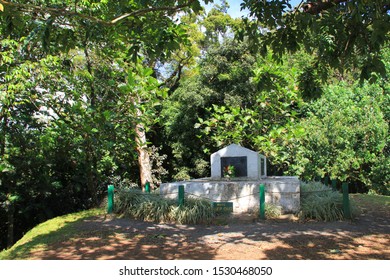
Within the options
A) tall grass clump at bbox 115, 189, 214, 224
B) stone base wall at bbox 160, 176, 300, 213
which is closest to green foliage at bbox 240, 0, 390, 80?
stone base wall at bbox 160, 176, 300, 213

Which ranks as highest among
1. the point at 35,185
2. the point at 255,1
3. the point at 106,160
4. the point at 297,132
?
the point at 255,1

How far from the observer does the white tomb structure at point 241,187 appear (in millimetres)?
9977

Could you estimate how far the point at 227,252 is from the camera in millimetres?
6043

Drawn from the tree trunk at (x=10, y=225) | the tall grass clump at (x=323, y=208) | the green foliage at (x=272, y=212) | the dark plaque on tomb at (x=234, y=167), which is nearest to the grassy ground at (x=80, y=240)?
the tall grass clump at (x=323, y=208)

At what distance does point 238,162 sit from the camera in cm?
1149

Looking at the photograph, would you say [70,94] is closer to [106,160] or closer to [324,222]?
[106,160]

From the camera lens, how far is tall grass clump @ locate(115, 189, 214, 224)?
29.9 ft

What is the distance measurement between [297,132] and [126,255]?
9.01m

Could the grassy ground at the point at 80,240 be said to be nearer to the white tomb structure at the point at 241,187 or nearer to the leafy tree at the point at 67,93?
the white tomb structure at the point at 241,187

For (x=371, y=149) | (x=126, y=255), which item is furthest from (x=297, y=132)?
(x=126, y=255)

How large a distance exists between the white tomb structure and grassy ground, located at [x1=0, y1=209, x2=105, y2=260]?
294 centimetres

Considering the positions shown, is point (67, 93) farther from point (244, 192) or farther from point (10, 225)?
point (244, 192)

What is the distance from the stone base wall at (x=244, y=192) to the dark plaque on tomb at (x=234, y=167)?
51 centimetres

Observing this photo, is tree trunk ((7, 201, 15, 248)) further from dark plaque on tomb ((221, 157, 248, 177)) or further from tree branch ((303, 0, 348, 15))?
tree branch ((303, 0, 348, 15))
